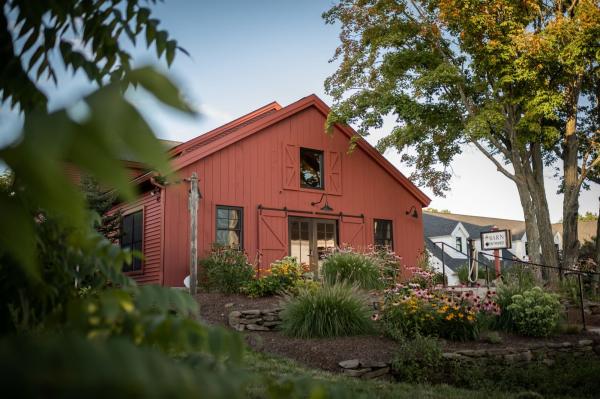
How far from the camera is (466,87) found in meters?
17.9

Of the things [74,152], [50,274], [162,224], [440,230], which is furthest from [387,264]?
[440,230]

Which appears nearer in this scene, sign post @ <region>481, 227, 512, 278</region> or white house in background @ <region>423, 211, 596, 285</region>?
sign post @ <region>481, 227, 512, 278</region>

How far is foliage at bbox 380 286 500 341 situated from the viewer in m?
8.38

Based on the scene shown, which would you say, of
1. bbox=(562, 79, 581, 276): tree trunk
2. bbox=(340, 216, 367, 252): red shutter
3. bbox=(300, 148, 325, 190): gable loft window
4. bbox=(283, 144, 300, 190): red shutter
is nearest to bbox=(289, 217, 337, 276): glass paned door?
bbox=(340, 216, 367, 252): red shutter

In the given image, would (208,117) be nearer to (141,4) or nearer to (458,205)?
(141,4)

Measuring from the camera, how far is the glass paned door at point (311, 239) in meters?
16.1

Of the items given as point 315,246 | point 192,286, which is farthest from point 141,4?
point 315,246

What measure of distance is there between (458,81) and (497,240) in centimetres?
563

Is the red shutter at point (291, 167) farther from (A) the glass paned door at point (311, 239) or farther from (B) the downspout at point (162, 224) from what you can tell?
(B) the downspout at point (162, 224)

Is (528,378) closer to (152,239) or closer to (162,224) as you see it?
(162,224)

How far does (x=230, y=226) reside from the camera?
14961 millimetres

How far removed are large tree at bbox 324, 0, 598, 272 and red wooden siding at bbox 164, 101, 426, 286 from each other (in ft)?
3.86

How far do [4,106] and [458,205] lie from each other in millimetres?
41535

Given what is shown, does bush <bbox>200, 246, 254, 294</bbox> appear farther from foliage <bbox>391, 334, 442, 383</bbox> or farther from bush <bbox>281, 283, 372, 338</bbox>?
foliage <bbox>391, 334, 442, 383</bbox>
